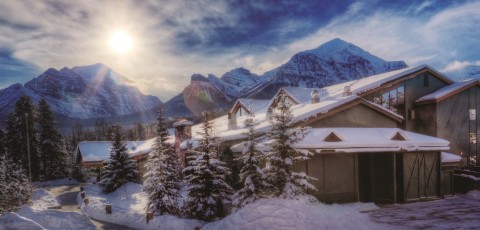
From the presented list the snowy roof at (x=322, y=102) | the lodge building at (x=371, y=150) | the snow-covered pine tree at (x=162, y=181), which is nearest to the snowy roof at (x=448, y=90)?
the lodge building at (x=371, y=150)

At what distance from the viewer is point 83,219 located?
1553 cm

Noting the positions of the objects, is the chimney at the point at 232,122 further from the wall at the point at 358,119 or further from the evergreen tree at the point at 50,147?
the evergreen tree at the point at 50,147

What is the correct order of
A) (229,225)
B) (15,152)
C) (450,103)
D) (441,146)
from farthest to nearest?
(15,152) → (450,103) → (441,146) → (229,225)

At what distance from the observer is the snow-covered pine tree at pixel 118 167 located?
2961cm

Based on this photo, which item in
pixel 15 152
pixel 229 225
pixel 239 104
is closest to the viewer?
pixel 229 225

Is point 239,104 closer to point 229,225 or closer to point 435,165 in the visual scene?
point 435,165

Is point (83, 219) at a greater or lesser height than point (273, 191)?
lesser

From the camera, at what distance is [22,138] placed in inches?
1795

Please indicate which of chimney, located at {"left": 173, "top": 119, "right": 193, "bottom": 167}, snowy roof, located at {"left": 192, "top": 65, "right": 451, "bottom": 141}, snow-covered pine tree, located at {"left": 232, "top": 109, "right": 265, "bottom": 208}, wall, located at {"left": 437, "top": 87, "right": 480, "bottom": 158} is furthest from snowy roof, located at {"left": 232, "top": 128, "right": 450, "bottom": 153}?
chimney, located at {"left": 173, "top": 119, "right": 193, "bottom": 167}

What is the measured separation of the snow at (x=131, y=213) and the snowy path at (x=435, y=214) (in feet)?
29.6

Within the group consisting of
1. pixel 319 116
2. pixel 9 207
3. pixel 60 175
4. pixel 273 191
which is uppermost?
pixel 319 116

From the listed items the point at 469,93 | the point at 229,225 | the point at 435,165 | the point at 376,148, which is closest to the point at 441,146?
the point at 435,165

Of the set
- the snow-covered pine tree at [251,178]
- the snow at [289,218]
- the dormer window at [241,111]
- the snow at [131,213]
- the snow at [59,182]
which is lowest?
the snow at [59,182]

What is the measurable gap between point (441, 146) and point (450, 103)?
936cm
